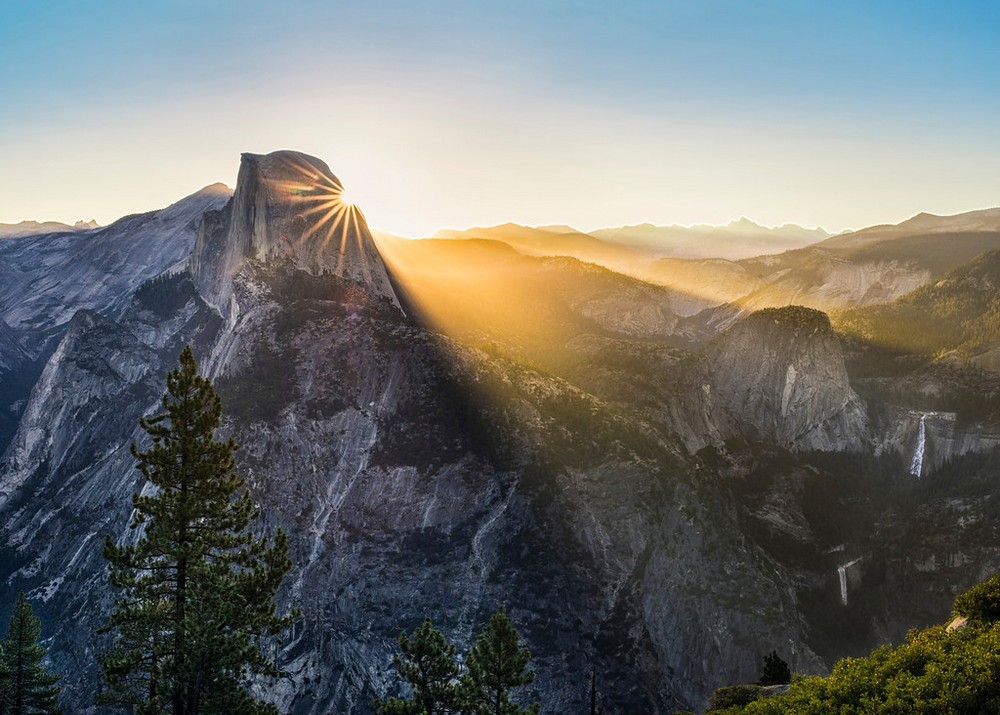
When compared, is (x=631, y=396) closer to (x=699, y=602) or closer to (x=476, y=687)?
(x=699, y=602)

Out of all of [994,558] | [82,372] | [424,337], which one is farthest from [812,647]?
[82,372]

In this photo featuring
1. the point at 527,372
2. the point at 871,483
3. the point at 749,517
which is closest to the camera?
the point at 527,372

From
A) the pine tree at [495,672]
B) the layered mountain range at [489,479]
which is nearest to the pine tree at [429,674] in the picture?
the pine tree at [495,672]

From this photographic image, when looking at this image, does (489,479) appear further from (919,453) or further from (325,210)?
(919,453)

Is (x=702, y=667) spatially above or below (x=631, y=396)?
below

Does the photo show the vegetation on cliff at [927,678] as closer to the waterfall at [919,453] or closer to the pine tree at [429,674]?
the pine tree at [429,674]
